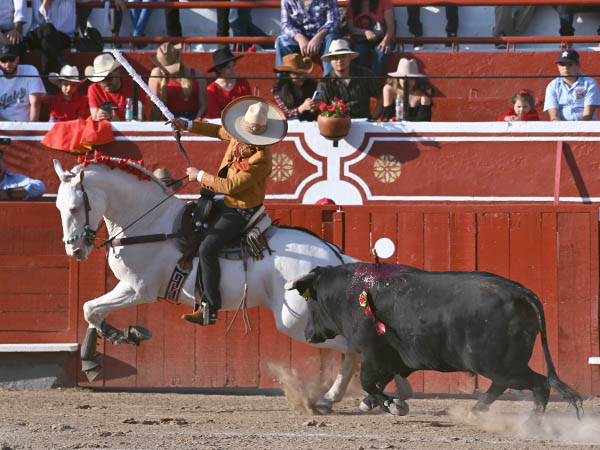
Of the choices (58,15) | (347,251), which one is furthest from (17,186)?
(347,251)

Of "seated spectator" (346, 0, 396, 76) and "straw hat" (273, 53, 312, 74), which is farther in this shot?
"seated spectator" (346, 0, 396, 76)

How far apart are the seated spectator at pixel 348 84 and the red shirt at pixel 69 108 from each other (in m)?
2.55

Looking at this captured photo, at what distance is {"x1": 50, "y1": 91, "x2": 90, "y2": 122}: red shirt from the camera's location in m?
11.6

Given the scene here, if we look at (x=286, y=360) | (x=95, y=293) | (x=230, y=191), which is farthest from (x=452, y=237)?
(x=95, y=293)

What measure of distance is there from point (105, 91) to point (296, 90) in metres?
2.04

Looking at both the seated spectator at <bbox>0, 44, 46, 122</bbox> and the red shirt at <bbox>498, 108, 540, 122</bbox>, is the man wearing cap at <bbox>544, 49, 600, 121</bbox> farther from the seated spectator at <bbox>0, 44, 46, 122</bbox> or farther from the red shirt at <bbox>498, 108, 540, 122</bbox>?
the seated spectator at <bbox>0, 44, 46, 122</bbox>

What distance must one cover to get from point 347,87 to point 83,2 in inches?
144

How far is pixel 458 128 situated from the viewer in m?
11.3

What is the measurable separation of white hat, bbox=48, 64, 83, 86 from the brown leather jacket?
352cm

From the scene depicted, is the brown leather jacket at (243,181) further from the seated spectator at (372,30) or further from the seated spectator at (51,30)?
the seated spectator at (51,30)

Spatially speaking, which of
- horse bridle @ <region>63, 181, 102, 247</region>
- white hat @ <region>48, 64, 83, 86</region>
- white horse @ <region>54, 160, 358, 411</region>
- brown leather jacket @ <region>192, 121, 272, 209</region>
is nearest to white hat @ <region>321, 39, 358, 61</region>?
white hat @ <region>48, 64, 83, 86</region>

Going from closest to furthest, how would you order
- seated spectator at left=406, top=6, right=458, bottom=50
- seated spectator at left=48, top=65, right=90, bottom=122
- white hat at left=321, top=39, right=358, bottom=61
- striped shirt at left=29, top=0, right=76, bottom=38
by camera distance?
1. white hat at left=321, top=39, right=358, bottom=61
2. seated spectator at left=48, top=65, right=90, bottom=122
3. striped shirt at left=29, top=0, right=76, bottom=38
4. seated spectator at left=406, top=6, right=458, bottom=50

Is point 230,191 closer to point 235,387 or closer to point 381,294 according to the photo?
point 381,294

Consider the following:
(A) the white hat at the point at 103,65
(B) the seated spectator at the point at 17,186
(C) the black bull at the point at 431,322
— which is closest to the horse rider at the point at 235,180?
(C) the black bull at the point at 431,322
